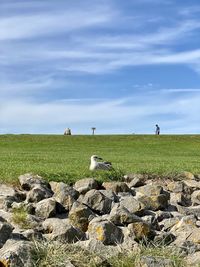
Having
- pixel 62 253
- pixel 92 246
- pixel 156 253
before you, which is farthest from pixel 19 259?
pixel 156 253

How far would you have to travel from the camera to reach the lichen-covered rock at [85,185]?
1670 cm

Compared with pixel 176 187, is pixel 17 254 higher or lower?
lower

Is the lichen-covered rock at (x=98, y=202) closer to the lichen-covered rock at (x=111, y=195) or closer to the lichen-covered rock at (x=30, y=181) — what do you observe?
the lichen-covered rock at (x=111, y=195)

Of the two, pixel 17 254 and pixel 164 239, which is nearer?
pixel 17 254

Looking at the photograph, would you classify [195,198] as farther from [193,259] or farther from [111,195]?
[193,259]

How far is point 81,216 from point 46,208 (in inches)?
38.8

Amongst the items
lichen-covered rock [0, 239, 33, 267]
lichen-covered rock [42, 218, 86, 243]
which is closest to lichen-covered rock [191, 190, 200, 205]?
lichen-covered rock [42, 218, 86, 243]

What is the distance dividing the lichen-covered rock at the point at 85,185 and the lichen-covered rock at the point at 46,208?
1.89 metres

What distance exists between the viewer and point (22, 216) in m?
13.8

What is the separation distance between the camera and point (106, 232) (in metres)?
13.1

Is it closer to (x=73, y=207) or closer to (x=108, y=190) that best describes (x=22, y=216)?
(x=73, y=207)

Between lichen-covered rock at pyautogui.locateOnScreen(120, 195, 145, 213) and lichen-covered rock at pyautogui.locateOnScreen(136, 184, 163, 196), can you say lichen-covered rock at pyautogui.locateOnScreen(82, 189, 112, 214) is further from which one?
lichen-covered rock at pyautogui.locateOnScreen(136, 184, 163, 196)

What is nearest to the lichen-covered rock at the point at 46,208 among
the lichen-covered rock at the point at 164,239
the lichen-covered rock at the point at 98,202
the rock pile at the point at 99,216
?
the rock pile at the point at 99,216

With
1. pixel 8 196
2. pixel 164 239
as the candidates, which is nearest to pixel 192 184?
pixel 164 239
